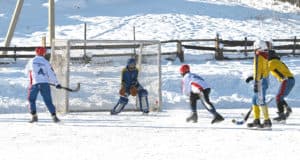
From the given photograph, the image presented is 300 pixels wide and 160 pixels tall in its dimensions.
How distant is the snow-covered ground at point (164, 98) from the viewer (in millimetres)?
9320

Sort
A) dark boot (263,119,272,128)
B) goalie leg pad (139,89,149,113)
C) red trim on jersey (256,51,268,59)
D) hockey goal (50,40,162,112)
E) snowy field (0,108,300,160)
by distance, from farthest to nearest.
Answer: hockey goal (50,40,162,112), goalie leg pad (139,89,149,113), dark boot (263,119,272,128), red trim on jersey (256,51,268,59), snowy field (0,108,300,160)

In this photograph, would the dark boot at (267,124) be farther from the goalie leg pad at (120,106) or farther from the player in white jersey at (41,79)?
the goalie leg pad at (120,106)

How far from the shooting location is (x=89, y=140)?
1030cm

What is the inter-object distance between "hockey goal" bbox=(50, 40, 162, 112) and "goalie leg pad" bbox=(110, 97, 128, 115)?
961 mm

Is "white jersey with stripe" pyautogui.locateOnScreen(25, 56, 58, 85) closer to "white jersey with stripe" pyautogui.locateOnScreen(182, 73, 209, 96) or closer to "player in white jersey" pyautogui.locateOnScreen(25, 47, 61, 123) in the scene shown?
"player in white jersey" pyautogui.locateOnScreen(25, 47, 61, 123)

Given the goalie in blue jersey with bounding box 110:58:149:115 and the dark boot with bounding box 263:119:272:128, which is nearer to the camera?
the dark boot with bounding box 263:119:272:128

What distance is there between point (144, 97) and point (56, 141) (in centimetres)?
533

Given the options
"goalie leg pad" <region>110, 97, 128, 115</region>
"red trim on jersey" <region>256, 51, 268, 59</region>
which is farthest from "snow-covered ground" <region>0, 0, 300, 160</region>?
"red trim on jersey" <region>256, 51, 268, 59</region>

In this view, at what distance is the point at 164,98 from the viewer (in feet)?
63.8

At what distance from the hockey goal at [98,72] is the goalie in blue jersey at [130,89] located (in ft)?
2.84

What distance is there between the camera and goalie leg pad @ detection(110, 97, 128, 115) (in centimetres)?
1520

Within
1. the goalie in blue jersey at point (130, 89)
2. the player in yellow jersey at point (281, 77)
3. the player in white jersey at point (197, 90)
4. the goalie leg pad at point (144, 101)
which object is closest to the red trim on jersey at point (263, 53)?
the player in yellow jersey at point (281, 77)

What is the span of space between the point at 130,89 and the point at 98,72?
1.80m

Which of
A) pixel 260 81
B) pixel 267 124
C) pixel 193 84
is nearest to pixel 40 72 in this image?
pixel 193 84
